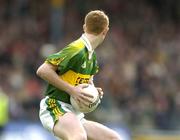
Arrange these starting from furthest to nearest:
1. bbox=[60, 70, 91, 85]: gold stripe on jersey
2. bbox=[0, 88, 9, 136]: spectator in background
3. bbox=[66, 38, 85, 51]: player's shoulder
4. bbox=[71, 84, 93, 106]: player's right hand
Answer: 1. bbox=[0, 88, 9, 136]: spectator in background
2. bbox=[60, 70, 91, 85]: gold stripe on jersey
3. bbox=[66, 38, 85, 51]: player's shoulder
4. bbox=[71, 84, 93, 106]: player's right hand

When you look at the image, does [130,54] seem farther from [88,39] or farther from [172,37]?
[88,39]

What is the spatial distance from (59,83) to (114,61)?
39.8 ft

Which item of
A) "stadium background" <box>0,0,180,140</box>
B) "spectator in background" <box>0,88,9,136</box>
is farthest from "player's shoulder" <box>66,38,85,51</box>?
"spectator in background" <box>0,88,9,136</box>

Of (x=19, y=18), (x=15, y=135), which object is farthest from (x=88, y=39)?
(x=19, y=18)

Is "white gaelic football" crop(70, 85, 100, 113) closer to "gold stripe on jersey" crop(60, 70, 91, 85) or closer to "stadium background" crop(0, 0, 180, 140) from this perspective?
"gold stripe on jersey" crop(60, 70, 91, 85)

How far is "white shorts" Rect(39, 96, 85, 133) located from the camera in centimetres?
938

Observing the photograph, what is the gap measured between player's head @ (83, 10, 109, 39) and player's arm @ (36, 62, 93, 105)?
23.3 inches

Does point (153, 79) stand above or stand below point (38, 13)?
below

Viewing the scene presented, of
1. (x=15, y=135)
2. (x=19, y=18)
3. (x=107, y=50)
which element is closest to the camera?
(x=15, y=135)

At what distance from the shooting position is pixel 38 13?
79.7 ft

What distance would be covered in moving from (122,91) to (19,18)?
4329 millimetres

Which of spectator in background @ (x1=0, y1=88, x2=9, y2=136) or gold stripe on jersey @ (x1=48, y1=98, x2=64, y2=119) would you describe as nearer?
gold stripe on jersey @ (x1=48, y1=98, x2=64, y2=119)

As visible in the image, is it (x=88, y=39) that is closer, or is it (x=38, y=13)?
(x=88, y=39)

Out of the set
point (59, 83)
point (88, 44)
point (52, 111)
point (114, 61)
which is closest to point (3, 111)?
point (114, 61)
